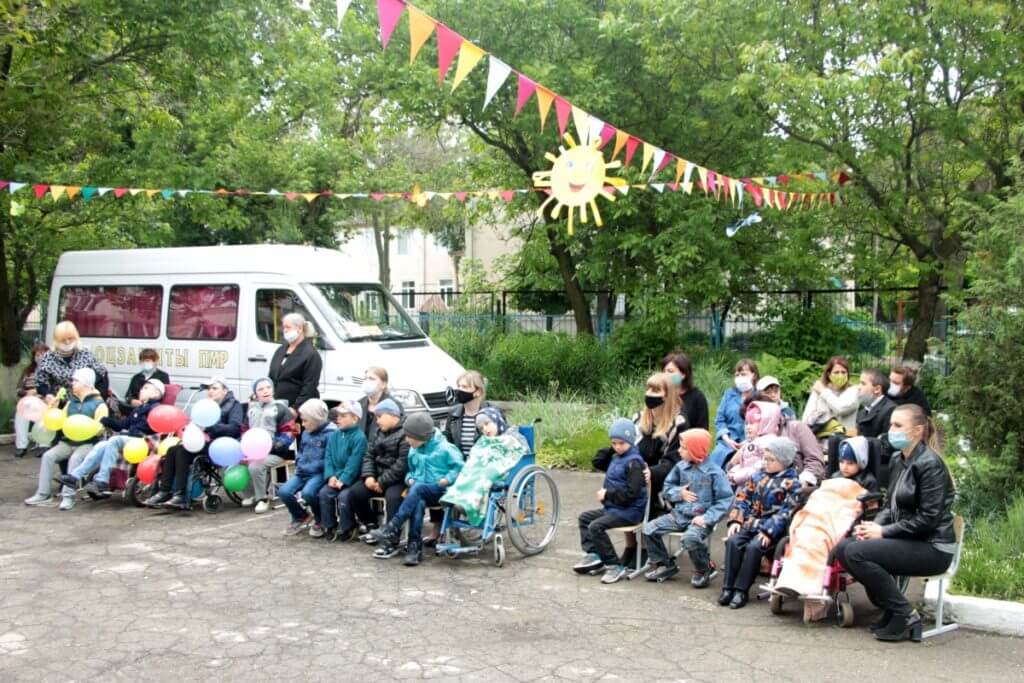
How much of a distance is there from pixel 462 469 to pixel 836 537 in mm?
2854

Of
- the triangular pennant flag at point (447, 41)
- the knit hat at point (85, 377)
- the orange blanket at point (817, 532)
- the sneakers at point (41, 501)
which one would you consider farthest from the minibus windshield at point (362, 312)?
the orange blanket at point (817, 532)

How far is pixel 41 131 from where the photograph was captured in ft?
46.3

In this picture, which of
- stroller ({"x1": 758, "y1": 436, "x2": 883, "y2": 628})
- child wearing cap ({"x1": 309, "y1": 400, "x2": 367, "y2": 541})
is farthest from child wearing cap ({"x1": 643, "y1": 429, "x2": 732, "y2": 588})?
child wearing cap ({"x1": 309, "y1": 400, "x2": 367, "y2": 541})

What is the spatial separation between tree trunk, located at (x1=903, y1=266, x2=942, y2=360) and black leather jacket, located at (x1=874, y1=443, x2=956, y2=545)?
9841 millimetres

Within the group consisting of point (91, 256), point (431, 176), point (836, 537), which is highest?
point (431, 176)

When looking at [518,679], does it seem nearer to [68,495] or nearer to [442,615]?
[442,615]

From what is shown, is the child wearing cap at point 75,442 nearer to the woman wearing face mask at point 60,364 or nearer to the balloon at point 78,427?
the balloon at point 78,427

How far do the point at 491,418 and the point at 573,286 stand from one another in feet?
35.8

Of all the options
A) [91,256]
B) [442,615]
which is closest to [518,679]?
[442,615]

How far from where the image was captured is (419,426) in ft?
24.5

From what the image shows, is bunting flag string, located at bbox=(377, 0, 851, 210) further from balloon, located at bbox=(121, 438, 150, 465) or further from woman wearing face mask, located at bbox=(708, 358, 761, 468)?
balloon, located at bbox=(121, 438, 150, 465)

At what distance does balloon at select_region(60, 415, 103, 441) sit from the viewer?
9219 millimetres

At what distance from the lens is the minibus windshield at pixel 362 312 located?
38.6 ft

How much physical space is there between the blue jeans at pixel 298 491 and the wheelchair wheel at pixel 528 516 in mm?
1805
